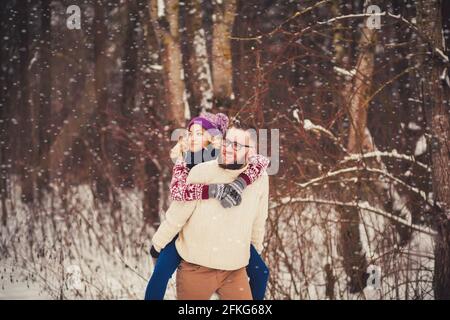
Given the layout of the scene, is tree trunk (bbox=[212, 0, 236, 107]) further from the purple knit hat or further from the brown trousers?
the brown trousers

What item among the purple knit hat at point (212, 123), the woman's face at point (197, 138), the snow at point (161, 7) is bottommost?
the woman's face at point (197, 138)

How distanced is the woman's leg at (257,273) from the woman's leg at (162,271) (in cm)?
45

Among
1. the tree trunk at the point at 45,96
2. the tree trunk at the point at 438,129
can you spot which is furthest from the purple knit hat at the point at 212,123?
the tree trunk at the point at 45,96

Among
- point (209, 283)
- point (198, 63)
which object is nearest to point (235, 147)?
point (209, 283)

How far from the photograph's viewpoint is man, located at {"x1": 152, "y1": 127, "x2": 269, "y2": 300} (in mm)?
3127

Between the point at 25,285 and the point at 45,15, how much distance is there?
201 inches

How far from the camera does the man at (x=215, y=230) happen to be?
3.13 meters

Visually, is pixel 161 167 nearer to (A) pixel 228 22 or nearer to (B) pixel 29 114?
(A) pixel 228 22

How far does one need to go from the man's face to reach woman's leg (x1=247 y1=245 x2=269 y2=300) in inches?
22.5

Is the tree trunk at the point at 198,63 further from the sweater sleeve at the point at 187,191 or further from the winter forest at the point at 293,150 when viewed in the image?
the sweater sleeve at the point at 187,191

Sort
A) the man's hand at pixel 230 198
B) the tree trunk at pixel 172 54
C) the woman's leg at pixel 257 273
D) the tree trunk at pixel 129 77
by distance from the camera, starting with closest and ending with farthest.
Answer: the man's hand at pixel 230 198 → the woman's leg at pixel 257 273 → the tree trunk at pixel 172 54 → the tree trunk at pixel 129 77

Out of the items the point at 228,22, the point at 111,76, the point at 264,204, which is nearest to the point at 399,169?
the point at 228,22
